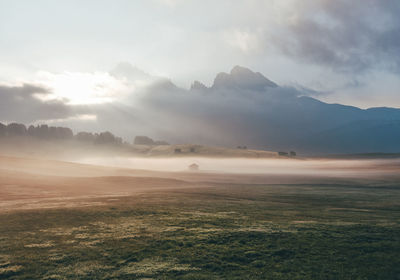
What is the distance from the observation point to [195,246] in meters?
17.8

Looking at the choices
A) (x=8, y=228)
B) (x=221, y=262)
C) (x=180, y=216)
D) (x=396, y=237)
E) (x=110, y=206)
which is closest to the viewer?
(x=221, y=262)

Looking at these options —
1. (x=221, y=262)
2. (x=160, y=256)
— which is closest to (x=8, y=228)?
(x=160, y=256)

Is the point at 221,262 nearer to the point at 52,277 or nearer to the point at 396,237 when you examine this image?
the point at 52,277

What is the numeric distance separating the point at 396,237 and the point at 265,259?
31.9 feet

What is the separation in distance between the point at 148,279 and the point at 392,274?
10947 mm

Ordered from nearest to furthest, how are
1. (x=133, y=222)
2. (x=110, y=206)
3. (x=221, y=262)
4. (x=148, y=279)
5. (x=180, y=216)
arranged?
(x=148, y=279) < (x=221, y=262) < (x=133, y=222) < (x=180, y=216) < (x=110, y=206)

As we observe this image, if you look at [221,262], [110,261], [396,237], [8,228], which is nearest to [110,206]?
[8,228]

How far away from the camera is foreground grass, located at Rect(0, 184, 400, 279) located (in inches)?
559

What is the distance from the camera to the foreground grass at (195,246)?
559 inches

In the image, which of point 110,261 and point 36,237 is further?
point 36,237

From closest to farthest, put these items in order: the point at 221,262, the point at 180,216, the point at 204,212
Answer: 1. the point at 221,262
2. the point at 180,216
3. the point at 204,212

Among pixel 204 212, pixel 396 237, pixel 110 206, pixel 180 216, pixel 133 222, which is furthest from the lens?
pixel 110 206

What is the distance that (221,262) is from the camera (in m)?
15.5

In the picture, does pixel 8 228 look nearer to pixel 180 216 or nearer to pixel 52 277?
pixel 52 277
